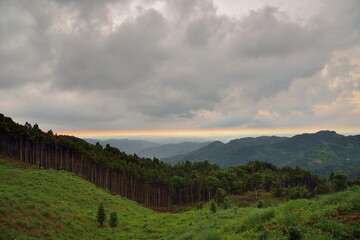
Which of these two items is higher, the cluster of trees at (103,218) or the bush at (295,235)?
the bush at (295,235)

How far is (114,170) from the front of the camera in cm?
10325

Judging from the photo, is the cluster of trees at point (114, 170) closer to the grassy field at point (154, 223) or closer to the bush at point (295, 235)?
the grassy field at point (154, 223)

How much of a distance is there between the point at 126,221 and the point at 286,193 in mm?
104730

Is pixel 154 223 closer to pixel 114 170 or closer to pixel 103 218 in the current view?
pixel 103 218

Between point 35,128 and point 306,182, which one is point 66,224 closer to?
point 35,128

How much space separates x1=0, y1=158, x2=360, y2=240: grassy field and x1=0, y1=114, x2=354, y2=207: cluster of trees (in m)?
33.8

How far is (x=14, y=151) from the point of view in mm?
94000

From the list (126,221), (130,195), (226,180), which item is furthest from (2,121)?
(226,180)

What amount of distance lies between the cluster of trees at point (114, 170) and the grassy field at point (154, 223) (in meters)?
33.8

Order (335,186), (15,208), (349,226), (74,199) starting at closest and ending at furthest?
(349,226) < (15,208) < (74,199) < (335,186)

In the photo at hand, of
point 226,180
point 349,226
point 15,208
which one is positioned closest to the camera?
point 349,226

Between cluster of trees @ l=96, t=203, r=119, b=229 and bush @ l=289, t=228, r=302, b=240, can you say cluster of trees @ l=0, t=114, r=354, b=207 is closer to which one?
cluster of trees @ l=96, t=203, r=119, b=229

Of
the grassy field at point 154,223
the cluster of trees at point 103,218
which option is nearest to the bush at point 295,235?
the grassy field at point 154,223

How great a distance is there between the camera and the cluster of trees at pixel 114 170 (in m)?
93.0
